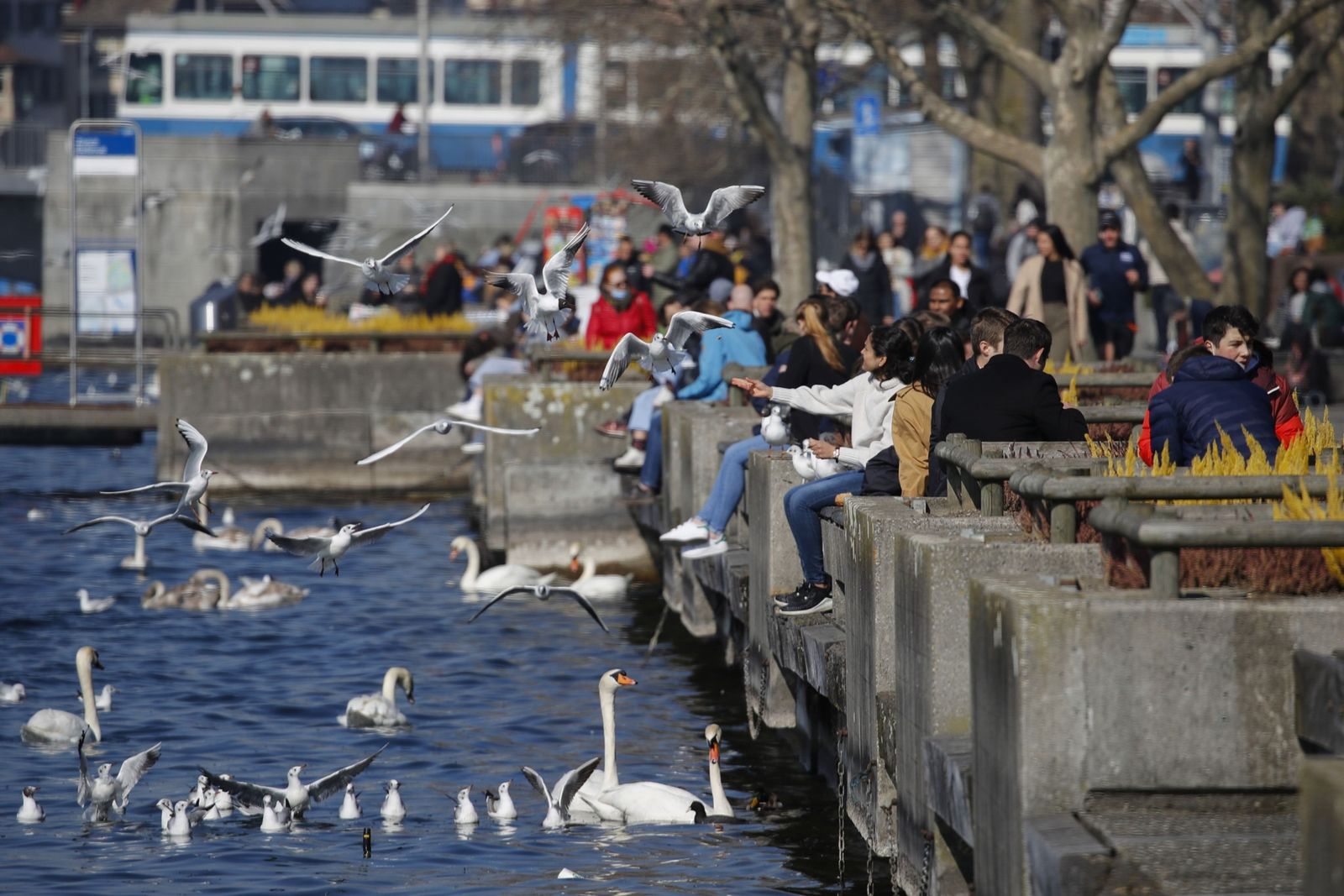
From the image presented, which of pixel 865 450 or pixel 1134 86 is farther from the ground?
pixel 1134 86

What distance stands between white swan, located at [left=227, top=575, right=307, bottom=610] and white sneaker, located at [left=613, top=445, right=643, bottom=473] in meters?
3.19

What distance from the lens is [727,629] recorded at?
16453mm

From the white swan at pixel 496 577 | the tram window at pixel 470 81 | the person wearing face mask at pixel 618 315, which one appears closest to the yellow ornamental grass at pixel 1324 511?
the white swan at pixel 496 577

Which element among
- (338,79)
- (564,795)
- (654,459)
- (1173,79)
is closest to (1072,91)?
(654,459)

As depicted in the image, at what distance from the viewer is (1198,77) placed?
68.2ft

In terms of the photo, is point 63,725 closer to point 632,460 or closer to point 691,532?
point 691,532

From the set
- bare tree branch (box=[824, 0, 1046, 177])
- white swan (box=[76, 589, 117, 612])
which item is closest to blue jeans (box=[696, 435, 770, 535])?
white swan (box=[76, 589, 117, 612])

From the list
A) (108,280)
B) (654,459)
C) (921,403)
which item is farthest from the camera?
(108,280)

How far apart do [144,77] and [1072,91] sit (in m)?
47.1

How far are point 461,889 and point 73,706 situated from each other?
5.98 m

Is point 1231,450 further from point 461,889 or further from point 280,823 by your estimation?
point 280,823

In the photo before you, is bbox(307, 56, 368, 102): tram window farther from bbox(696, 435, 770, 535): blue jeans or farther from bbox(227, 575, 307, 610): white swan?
bbox(696, 435, 770, 535): blue jeans

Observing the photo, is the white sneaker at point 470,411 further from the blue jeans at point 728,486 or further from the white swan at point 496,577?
the blue jeans at point 728,486

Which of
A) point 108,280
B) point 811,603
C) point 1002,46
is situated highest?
point 1002,46
